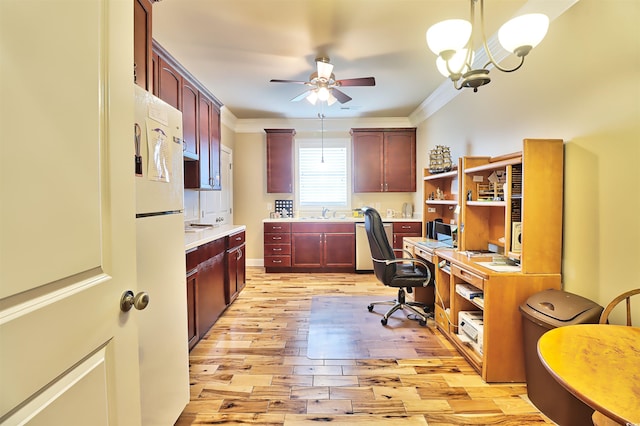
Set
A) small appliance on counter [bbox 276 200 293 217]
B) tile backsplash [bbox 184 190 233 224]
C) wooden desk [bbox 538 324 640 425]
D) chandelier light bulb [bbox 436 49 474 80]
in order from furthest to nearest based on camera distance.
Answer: small appliance on counter [bbox 276 200 293 217]
tile backsplash [bbox 184 190 233 224]
chandelier light bulb [bbox 436 49 474 80]
wooden desk [bbox 538 324 640 425]

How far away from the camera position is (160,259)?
1.42 meters

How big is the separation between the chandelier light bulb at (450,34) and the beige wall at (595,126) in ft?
2.84

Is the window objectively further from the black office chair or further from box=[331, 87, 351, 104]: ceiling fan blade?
the black office chair

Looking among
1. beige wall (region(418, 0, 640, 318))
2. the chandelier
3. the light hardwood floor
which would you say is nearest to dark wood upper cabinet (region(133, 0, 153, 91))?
the chandelier

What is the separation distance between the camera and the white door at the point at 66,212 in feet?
1.72

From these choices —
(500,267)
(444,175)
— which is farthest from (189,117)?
(500,267)

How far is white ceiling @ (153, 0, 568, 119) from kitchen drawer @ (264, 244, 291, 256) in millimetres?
2368

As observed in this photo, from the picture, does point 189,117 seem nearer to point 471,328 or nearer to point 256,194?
point 256,194

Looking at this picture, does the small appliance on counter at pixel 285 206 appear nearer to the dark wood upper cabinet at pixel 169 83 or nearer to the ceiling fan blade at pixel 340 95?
the ceiling fan blade at pixel 340 95

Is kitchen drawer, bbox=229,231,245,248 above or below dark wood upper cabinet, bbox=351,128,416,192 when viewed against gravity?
below

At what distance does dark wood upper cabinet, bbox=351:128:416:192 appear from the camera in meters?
5.00

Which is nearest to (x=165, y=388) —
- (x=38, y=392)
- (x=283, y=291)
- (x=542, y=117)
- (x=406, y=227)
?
(x=38, y=392)

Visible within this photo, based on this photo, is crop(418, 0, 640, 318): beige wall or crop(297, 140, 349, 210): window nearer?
crop(418, 0, 640, 318): beige wall

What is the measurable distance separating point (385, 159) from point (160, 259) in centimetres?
427
